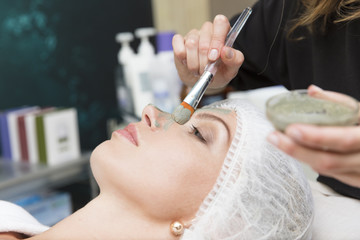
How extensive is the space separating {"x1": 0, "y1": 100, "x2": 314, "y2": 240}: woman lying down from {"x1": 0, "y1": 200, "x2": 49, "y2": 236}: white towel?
12cm

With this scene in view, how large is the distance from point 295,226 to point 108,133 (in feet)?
5.75

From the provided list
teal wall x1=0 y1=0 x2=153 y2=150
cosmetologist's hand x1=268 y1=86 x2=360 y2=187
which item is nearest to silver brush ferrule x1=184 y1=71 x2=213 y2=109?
cosmetologist's hand x1=268 y1=86 x2=360 y2=187

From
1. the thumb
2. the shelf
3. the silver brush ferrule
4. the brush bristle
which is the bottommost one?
the shelf

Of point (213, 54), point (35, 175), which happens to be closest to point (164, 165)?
→ point (213, 54)

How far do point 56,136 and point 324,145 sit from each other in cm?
168

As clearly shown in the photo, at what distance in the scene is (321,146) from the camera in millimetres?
554

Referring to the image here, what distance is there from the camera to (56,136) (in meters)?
2.02

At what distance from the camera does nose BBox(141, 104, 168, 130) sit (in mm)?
1064

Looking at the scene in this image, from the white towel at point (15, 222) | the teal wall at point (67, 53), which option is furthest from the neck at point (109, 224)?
the teal wall at point (67, 53)

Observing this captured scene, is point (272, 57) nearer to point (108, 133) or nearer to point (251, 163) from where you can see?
point (251, 163)

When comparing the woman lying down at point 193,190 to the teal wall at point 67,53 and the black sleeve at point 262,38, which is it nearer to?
the black sleeve at point 262,38

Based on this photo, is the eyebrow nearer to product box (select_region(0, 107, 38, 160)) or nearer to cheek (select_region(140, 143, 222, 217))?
cheek (select_region(140, 143, 222, 217))

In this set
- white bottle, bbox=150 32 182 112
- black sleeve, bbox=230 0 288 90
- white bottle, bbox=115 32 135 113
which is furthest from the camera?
white bottle, bbox=115 32 135 113

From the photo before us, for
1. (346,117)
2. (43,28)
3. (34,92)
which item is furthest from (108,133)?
(346,117)
